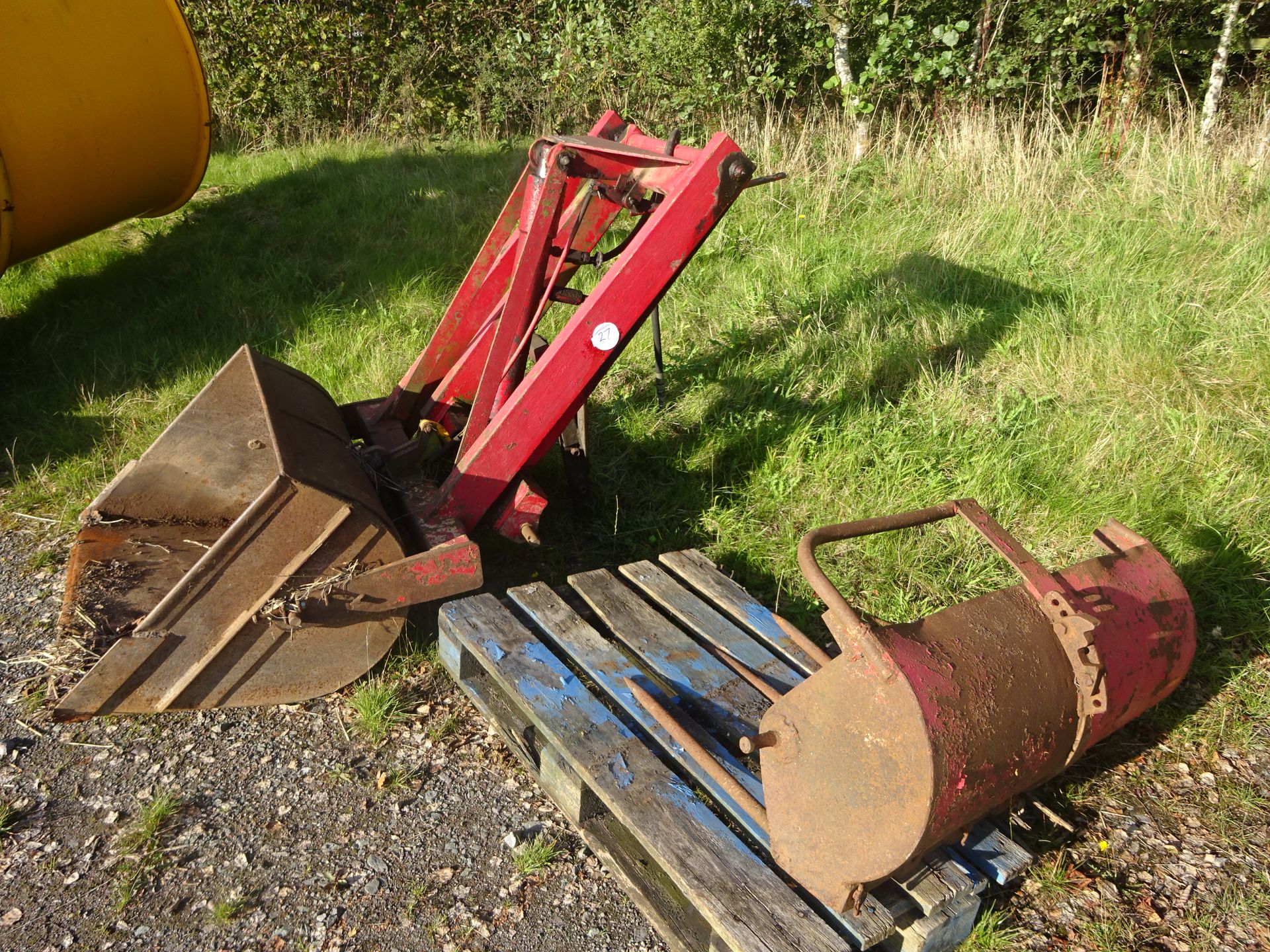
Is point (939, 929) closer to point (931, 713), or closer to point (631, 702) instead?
point (931, 713)

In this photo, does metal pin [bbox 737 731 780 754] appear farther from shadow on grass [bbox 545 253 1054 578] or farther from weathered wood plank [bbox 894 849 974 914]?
shadow on grass [bbox 545 253 1054 578]

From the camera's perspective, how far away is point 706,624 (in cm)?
304

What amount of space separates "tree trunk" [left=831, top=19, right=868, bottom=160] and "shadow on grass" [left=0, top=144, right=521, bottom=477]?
2.63m

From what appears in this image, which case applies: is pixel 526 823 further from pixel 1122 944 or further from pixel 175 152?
pixel 175 152

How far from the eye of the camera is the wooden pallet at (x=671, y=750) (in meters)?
2.06

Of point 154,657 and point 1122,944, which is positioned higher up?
point 1122,944

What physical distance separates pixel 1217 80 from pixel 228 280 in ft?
22.5

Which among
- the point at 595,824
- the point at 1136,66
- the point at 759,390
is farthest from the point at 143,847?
the point at 1136,66

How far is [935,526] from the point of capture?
3656 millimetres

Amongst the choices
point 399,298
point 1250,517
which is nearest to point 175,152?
point 399,298

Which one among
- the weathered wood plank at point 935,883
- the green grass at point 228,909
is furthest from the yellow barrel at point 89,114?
the weathered wood plank at point 935,883

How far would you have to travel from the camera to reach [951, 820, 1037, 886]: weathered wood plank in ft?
7.43

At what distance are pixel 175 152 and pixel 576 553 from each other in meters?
3.64

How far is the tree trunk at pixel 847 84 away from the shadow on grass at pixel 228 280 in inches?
103
